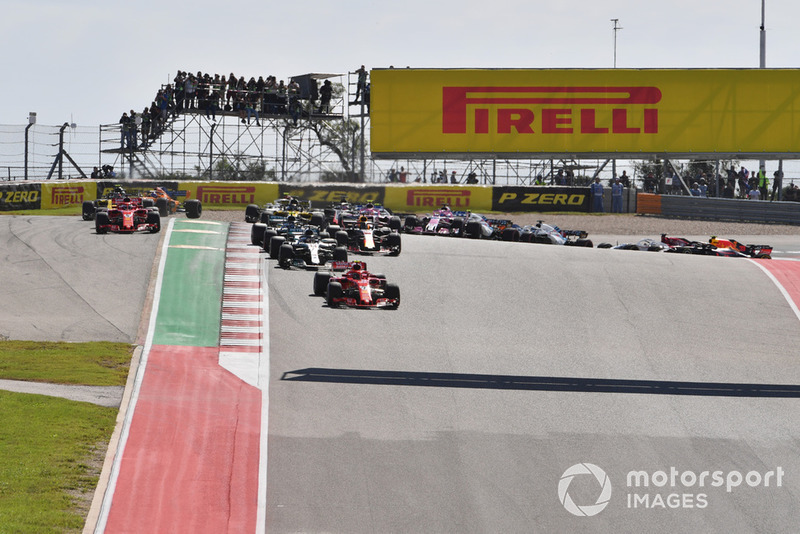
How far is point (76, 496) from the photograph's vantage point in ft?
55.5

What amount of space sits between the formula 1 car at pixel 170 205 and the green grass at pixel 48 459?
69.7 ft

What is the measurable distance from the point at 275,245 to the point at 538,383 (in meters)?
11.8

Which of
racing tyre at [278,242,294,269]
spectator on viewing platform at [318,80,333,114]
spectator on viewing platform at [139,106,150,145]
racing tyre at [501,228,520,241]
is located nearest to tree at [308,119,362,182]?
spectator on viewing platform at [318,80,333,114]

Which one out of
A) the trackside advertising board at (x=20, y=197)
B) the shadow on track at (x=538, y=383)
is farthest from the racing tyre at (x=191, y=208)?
the shadow on track at (x=538, y=383)

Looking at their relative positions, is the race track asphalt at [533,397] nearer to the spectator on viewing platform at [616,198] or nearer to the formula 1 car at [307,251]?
the formula 1 car at [307,251]

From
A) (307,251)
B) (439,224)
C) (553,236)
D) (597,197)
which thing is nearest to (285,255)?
(307,251)

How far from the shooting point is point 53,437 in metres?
19.2

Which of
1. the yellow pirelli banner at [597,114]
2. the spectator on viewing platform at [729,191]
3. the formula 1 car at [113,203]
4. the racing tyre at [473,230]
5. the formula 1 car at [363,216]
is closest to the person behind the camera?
the formula 1 car at [363,216]

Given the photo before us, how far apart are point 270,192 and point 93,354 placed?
83.8 feet

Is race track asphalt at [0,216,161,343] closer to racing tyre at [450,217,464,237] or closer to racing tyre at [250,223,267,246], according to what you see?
racing tyre at [250,223,267,246]

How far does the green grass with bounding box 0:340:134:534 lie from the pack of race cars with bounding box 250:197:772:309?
19.3 ft

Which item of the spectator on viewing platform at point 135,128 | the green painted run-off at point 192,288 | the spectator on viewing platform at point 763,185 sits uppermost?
the spectator on viewing platform at point 135,128

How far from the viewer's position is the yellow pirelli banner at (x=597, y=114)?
182 ft

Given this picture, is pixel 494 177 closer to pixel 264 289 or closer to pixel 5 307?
pixel 264 289
